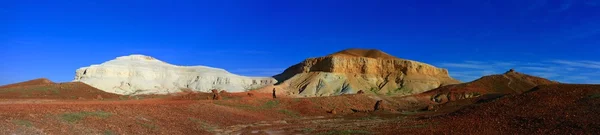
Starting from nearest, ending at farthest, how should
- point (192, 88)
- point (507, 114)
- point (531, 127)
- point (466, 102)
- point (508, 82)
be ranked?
point (531, 127) → point (507, 114) → point (466, 102) → point (508, 82) → point (192, 88)

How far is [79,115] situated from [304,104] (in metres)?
25.2

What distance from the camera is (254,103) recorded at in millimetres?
39156

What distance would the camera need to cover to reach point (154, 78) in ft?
264

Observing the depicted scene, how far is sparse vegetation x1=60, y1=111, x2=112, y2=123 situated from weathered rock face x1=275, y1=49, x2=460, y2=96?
56.5 m

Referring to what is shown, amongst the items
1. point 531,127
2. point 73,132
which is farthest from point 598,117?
point 73,132

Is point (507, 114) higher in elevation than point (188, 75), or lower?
lower

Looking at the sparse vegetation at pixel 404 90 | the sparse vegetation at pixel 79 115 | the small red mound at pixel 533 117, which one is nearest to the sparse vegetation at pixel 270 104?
the small red mound at pixel 533 117

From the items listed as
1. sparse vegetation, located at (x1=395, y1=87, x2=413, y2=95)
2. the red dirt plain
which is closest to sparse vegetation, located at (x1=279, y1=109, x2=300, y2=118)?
the red dirt plain

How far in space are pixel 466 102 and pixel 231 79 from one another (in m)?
52.1

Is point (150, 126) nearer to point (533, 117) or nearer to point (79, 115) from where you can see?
point (79, 115)

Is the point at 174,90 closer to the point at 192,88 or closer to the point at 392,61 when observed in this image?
the point at 192,88

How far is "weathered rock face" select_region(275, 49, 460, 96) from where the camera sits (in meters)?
80.9

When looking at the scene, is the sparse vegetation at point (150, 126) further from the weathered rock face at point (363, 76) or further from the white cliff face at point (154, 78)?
the weathered rock face at point (363, 76)

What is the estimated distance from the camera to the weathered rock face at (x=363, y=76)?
80938 mm
